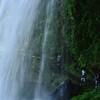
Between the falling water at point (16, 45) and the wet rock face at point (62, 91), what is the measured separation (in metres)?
2.31

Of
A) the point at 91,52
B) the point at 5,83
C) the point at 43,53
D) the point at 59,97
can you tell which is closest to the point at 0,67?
the point at 5,83

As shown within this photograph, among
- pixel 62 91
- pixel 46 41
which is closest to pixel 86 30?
pixel 62 91

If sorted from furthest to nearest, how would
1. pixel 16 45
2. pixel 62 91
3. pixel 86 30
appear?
pixel 16 45 < pixel 62 91 < pixel 86 30

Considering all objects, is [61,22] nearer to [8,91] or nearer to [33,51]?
[33,51]

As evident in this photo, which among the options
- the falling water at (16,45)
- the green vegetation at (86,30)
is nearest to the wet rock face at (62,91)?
the falling water at (16,45)

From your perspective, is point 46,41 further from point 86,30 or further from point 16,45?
point 86,30

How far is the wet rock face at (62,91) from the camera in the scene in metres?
16.6

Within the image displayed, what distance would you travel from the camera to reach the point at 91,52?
12.2 m

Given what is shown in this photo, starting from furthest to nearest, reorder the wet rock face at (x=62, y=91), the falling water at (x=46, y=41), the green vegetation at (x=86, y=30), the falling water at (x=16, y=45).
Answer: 1. the falling water at (x=16, y=45)
2. the falling water at (x=46, y=41)
3. the wet rock face at (x=62, y=91)
4. the green vegetation at (x=86, y=30)

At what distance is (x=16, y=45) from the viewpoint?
1956 centimetres

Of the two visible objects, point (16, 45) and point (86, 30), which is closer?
point (86, 30)

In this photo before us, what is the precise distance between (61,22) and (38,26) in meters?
2.22

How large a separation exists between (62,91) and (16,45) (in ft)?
14.7

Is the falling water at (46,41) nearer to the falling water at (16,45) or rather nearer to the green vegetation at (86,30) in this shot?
the falling water at (16,45)
